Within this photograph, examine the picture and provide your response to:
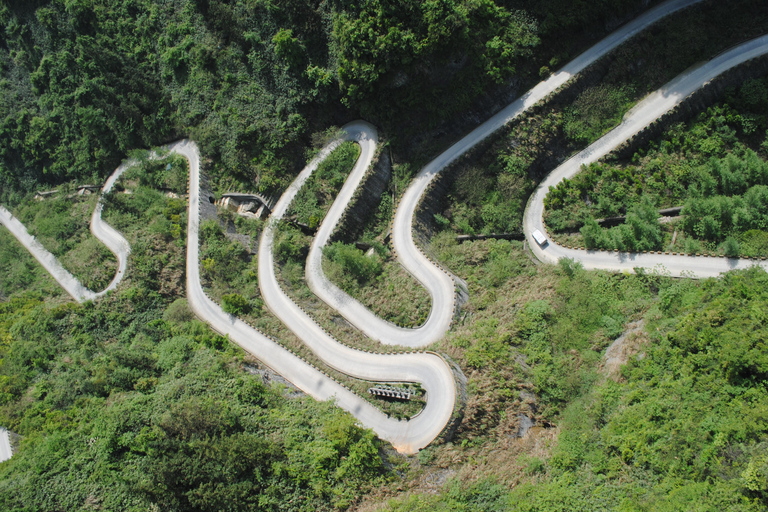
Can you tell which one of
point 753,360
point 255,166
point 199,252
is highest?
point 255,166

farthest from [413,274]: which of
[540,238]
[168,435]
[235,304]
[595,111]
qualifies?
[595,111]

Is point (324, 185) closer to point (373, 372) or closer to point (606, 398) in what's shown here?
point (373, 372)

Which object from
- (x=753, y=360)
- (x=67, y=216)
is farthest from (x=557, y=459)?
(x=67, y=216)

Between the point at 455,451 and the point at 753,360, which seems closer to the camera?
the point at 753,360

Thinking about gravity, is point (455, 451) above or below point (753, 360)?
below

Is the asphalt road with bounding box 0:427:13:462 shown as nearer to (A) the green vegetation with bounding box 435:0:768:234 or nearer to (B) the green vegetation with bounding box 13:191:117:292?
(B) the green vegetation with bounding box 13:191:117:292

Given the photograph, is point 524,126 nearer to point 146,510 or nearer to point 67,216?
point 146,510

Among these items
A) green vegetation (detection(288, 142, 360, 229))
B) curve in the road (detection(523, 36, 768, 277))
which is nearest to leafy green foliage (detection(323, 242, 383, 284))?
green vegetation (detection(288, 142, 360, 229))
